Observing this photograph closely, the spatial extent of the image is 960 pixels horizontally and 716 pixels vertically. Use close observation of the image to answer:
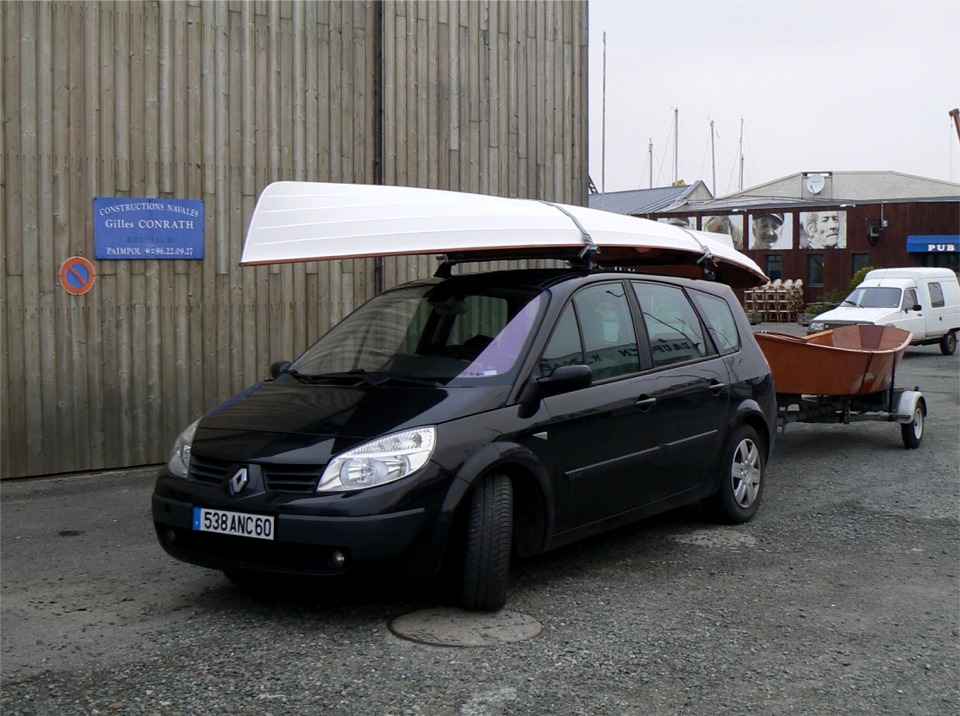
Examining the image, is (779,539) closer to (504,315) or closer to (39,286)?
(504,315)

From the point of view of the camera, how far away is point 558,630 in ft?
17.0

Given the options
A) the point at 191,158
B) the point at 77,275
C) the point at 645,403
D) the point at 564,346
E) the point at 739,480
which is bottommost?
the point at 739,480

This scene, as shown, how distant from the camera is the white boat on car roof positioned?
20.0 feet

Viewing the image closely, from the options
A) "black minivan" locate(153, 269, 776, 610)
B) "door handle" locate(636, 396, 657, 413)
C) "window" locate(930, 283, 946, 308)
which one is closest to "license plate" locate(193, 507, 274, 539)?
"black minivan" locate(153, 269, 776, 610)

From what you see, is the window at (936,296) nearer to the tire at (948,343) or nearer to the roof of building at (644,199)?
the tire at (948,343)

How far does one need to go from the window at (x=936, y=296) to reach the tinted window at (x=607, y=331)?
71.9 ft

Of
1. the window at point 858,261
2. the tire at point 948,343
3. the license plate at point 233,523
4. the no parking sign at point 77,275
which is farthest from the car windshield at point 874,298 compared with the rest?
the license plate at point 233,523

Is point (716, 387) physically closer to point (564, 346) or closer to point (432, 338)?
point (564, 346)

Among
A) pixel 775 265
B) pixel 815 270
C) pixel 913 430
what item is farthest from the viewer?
pixel 775 265

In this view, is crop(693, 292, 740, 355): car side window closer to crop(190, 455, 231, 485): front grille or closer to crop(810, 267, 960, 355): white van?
crop(190, 455, 231, 485): front grille

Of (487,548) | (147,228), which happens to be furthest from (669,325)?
(147,228)

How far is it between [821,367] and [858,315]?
16153 millimetres

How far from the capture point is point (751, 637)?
5.15 meters

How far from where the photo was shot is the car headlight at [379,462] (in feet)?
16.6
